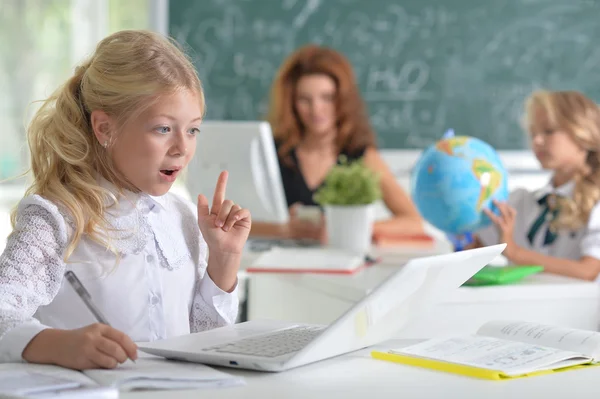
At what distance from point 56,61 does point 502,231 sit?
134 inches

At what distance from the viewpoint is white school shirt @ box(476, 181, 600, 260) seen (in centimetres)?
297

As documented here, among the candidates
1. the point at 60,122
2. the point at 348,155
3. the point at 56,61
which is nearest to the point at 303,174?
the point at 348,155

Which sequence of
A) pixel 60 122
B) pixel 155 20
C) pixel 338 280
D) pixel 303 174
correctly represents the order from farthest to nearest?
pixel 155 20
pixel 303 174
pixel 338 280
pixel 60 122

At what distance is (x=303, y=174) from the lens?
13.4 ft

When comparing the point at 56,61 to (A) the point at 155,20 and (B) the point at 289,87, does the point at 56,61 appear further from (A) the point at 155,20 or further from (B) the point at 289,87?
(B) the point at 289,87

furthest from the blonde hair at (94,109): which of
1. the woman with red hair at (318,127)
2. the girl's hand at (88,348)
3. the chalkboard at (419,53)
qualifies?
the chalkboard at (419,53)

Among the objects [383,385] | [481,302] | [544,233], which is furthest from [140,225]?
[544,233]

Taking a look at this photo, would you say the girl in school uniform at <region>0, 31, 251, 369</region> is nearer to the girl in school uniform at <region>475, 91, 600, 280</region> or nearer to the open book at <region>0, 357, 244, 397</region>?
the open book at <region>0, 357, 244, 397</region>

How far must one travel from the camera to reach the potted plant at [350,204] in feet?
9.96

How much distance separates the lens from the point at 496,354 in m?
1.35

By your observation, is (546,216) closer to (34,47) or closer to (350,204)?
(350,204)

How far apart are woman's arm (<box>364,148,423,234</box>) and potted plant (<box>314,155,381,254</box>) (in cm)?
49

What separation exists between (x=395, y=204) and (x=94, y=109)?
8.12 ft

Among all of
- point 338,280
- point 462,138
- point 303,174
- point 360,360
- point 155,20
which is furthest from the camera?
point 155,20
